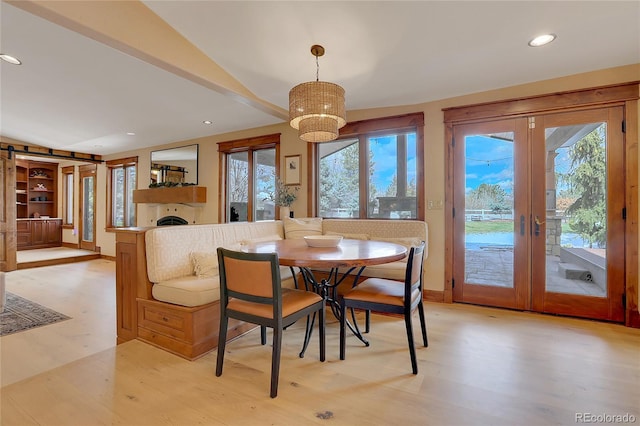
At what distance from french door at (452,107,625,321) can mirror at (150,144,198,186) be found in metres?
4.60

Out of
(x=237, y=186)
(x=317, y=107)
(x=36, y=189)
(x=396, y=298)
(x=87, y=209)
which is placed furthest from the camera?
(x=36, y=189)

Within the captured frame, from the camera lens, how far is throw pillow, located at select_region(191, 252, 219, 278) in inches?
96.9

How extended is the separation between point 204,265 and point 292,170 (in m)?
2.32

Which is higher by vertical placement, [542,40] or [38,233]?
[542,40]

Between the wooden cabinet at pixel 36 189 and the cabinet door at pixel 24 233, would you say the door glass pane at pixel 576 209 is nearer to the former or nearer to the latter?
the cabinet door at pixel 24 233

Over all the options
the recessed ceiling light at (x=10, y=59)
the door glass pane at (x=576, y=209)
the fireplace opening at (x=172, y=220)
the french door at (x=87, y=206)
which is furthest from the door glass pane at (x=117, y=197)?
the door glass pane at (x=576, y=209)

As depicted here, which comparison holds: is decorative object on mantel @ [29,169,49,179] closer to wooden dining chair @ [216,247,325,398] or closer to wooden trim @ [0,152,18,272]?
wooden trim @ [0,152,18,272]

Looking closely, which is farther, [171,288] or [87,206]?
[87,206]

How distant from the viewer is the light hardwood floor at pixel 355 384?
1524 millimetres

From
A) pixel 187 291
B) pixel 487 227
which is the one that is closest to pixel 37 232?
pixel 187 291

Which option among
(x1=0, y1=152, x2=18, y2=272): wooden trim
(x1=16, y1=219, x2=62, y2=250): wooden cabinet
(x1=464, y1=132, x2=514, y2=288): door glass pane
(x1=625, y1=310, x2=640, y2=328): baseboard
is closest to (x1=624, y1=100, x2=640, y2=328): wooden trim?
(x1=625, y1=310, x2=640, y2=328): baseboard

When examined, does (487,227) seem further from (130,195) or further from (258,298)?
(130,195)

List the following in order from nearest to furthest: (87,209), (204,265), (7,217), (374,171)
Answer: (204,265) → (374,171) → (7,217) → (87,209)

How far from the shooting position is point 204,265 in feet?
8.15
